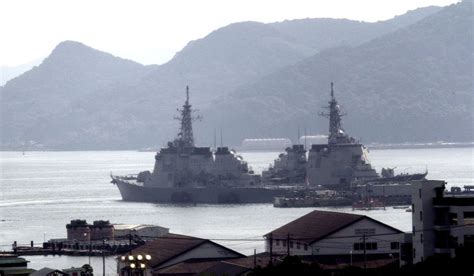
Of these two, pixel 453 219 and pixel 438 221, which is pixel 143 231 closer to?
pixel 438 221

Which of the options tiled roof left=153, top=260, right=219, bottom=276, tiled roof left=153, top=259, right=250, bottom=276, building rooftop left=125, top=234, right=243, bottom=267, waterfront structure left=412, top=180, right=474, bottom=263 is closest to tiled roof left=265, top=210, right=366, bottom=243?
→ building rooftop left=125, top=234, right=243, bottom=267

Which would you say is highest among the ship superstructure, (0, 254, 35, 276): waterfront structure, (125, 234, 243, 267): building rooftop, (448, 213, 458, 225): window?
the ship superstructure

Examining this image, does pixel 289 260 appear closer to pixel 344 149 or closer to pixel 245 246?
pixel 245 246

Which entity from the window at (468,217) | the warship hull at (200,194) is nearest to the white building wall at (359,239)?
the window at (468,217)

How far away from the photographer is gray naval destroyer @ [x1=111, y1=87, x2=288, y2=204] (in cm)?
13625

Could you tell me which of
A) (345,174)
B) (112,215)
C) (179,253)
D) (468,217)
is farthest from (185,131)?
(468,217)

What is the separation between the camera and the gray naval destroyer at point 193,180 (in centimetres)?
13625

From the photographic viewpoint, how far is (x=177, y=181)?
459 feet

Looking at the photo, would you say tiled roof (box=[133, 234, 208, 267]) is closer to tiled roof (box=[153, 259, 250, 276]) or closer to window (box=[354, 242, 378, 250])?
tiled roof (box=[153, 259, 250, 276])

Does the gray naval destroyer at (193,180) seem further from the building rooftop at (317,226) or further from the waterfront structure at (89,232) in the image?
the building rooftop at (317,226)

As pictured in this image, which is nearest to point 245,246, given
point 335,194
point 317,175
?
point 335,194

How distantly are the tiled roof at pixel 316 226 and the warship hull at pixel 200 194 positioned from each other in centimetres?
7665

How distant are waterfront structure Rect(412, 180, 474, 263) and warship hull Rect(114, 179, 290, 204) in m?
84.6

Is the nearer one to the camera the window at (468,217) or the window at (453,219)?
the window at (468,217)
